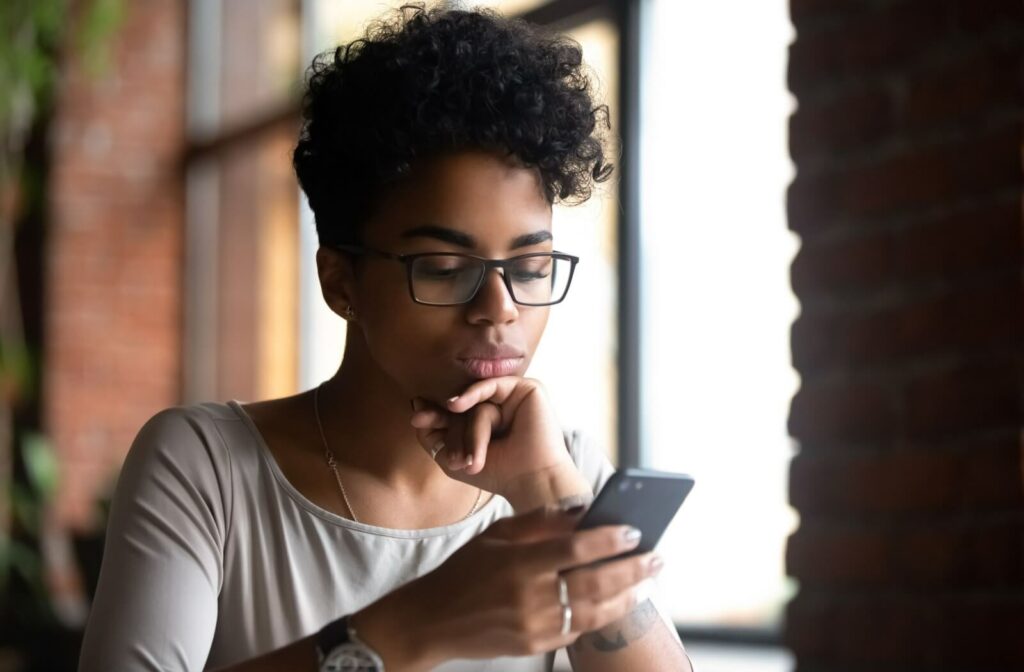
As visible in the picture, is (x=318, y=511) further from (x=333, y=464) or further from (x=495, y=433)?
(x=495, y=433)

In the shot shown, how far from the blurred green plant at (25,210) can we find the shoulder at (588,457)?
3.76 meters

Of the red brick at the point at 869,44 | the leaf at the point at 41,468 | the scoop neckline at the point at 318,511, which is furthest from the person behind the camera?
the leaf at the point at 41,468

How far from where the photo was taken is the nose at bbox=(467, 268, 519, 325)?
61.9 inches

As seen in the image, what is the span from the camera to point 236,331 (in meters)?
5.79

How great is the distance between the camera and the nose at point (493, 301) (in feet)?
5.16

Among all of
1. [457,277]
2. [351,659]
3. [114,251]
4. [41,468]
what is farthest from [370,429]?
[114,251]

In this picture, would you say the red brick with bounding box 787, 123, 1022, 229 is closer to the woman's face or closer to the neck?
the woman's face

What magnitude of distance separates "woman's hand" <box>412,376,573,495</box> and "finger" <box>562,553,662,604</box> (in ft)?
0.97

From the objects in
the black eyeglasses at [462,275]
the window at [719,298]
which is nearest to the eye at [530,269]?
the black eyeglasses at [462,275]

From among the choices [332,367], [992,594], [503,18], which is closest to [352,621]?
[503,18]

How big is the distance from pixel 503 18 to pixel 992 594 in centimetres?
104

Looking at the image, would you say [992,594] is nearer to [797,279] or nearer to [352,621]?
[797,279]

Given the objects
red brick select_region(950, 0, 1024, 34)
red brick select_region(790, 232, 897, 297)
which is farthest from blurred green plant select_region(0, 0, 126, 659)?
red brick select_region(950, 0, 1024, 34)

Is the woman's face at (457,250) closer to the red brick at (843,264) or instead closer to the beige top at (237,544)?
the beige top at (237,544)
